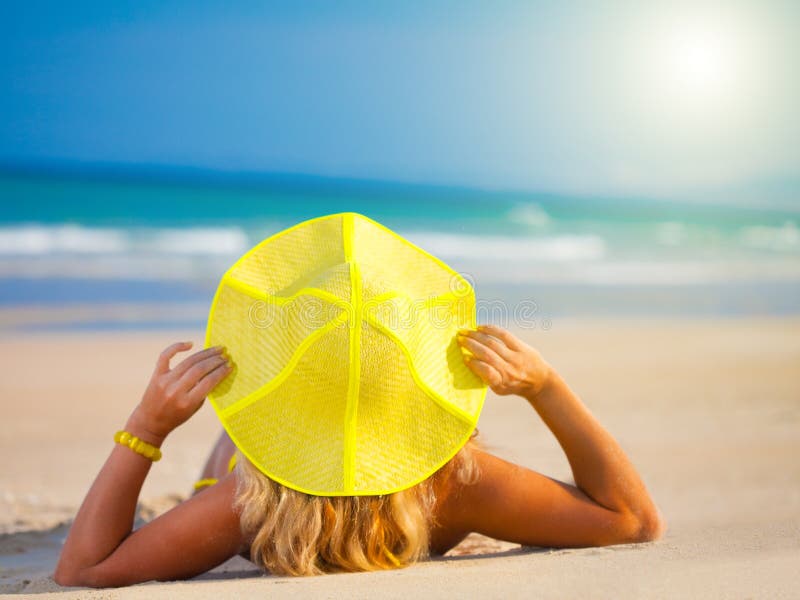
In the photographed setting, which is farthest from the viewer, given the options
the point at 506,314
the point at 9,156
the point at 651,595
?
the point at 9,156

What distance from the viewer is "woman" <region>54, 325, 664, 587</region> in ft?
6.08

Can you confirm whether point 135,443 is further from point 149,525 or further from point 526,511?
point 526,511

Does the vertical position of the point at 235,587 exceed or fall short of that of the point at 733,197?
it falls short

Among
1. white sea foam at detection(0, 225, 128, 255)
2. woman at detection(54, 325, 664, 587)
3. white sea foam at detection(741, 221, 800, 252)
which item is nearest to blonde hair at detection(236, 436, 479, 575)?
woman at detection(54, 325, 664, 587)

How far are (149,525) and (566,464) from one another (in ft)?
8.45

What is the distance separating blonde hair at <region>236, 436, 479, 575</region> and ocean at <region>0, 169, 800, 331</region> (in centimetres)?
588

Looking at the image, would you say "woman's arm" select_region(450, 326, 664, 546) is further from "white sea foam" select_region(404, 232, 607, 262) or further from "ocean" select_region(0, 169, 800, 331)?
"white sea foam" select_region(404, 232, 607, 262)

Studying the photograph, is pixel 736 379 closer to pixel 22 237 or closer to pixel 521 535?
pixel 521 535

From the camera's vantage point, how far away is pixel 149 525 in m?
1.96

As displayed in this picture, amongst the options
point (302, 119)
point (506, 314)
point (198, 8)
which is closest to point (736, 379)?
point (506, 314)

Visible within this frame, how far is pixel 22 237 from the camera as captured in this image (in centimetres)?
1241

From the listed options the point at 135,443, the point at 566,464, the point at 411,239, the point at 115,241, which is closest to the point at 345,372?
the point at 135,443

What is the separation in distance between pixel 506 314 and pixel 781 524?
251 inches

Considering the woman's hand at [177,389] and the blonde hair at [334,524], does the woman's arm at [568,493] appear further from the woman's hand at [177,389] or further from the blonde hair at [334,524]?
the woman's hand at [177,389]
